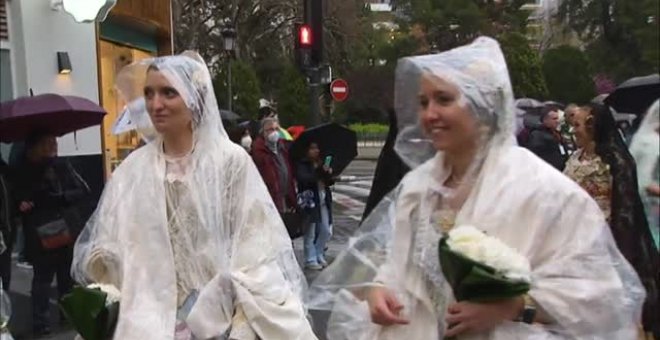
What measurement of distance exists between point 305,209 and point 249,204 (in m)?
6.84

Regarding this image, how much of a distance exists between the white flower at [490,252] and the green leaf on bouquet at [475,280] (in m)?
0.01

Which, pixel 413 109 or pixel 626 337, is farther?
pixel 413 109

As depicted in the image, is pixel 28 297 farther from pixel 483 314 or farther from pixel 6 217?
pixel 483 314

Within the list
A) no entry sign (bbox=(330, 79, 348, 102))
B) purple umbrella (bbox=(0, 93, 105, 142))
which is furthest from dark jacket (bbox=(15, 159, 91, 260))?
no entry sign (bbox=(330, 79, 348, 102))

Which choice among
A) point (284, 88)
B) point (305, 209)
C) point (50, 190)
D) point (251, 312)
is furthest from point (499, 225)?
point (284, 88)

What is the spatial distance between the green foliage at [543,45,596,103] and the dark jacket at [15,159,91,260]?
3.92m

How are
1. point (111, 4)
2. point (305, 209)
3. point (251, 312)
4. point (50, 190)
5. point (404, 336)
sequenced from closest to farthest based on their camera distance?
point (404, 336)
point (251, 312)
point (50, 190)
point (305, 209)
point (111, 4)

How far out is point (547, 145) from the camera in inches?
414

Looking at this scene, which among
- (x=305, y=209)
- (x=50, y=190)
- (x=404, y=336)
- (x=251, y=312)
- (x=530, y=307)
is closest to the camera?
(x=530, y=307)

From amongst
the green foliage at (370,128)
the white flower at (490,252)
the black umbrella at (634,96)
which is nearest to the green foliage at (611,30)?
the white flower at (490,252)

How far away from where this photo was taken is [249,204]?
3955 millimetres

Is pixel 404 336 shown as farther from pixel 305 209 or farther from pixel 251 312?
pixel 305 209

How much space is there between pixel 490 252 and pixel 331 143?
892cm

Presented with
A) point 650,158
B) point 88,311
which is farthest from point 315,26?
point 650,158
